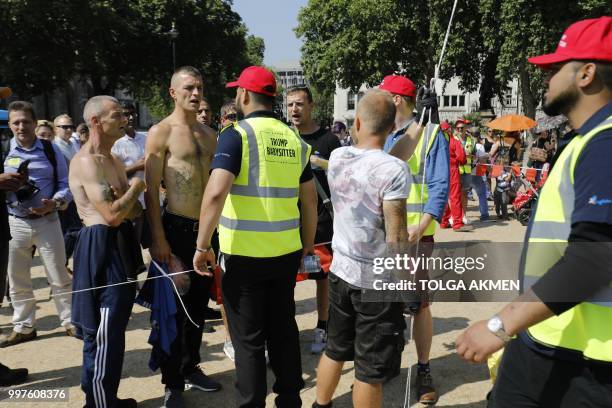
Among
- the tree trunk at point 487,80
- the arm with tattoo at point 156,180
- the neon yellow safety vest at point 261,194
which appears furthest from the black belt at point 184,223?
the tree trunk at point 487,80

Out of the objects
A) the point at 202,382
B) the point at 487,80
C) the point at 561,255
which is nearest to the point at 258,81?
the point at 561,255

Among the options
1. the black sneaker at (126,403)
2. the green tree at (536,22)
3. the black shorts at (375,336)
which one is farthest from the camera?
the green tree at (536,22)

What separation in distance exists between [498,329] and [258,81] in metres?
1.94

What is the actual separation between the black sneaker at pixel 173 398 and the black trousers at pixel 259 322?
73 cm

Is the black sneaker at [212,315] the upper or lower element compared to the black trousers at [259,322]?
lower

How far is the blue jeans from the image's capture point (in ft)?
36.4

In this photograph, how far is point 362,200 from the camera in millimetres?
2676

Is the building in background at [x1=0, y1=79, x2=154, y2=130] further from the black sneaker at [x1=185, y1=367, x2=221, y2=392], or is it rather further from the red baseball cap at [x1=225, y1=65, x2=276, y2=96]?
the red baseball cap at [x1=225, y1=65, x2=276, y2=96]

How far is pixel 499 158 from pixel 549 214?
1275 cm

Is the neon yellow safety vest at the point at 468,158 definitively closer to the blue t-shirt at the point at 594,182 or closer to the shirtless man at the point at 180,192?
the shirtless man at the point at 180,192

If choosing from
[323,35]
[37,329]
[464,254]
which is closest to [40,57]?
[323,35]

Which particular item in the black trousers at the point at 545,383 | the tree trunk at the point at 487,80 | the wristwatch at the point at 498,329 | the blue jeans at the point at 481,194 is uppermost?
the tree trunk at the point at 487,80

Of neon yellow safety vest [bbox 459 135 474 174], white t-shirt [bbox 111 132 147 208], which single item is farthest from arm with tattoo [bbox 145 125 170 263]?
neon yellow safety vest [bbox 459 135 474 174]

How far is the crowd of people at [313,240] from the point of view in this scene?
1.62 metres
